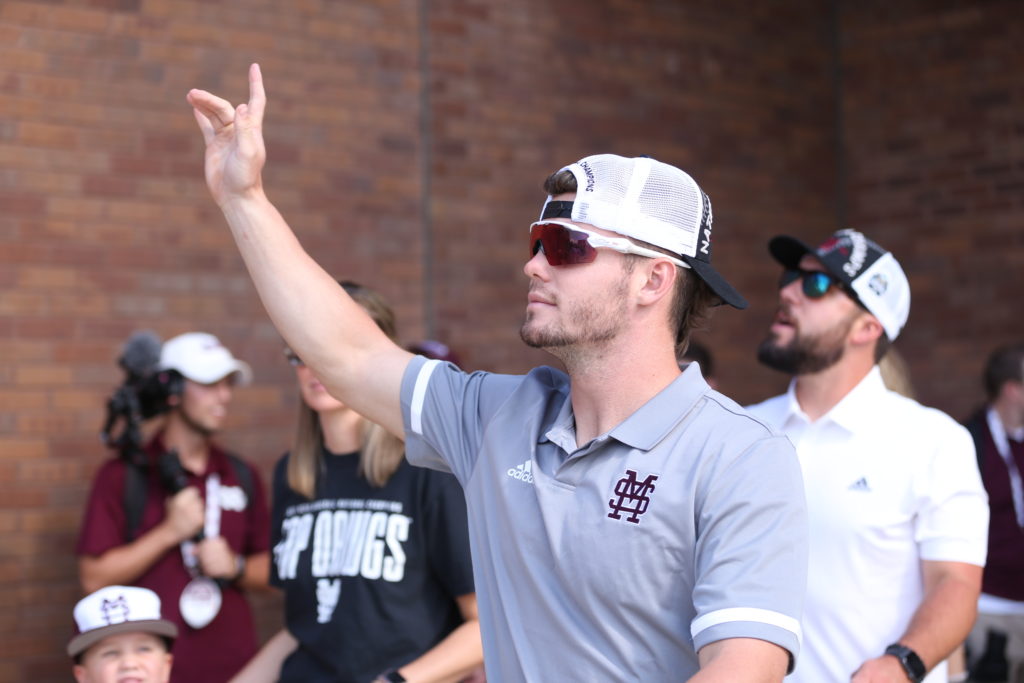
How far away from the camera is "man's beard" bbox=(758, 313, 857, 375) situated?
13.1 ft

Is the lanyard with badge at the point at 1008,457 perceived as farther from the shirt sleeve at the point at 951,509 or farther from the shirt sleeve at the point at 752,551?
the shirt sleeve at the point at 752,551

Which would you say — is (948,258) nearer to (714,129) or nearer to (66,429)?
(714,129)

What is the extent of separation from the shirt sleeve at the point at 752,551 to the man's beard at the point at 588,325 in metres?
0.39

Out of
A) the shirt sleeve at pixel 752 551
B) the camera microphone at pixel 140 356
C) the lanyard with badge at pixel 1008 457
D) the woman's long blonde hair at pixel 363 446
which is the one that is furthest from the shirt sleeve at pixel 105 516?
the lanyard with badge at pixel 1008 457

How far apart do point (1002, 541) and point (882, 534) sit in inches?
131

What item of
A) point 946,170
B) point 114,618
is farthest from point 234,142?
point 946,170

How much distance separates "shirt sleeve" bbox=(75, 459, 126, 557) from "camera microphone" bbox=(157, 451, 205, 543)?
0.58 feet

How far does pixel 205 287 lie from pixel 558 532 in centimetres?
415

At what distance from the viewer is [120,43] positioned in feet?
19.5

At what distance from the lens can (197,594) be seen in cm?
496

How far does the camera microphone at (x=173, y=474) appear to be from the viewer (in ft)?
16.5

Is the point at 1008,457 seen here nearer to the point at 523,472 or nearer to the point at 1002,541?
the point at 1002,541

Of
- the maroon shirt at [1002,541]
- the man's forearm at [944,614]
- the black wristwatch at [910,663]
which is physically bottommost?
the maroon shirt at [1002,541]

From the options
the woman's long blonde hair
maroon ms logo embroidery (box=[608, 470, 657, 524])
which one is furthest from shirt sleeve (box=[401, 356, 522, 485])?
the woman's long blonde hair
